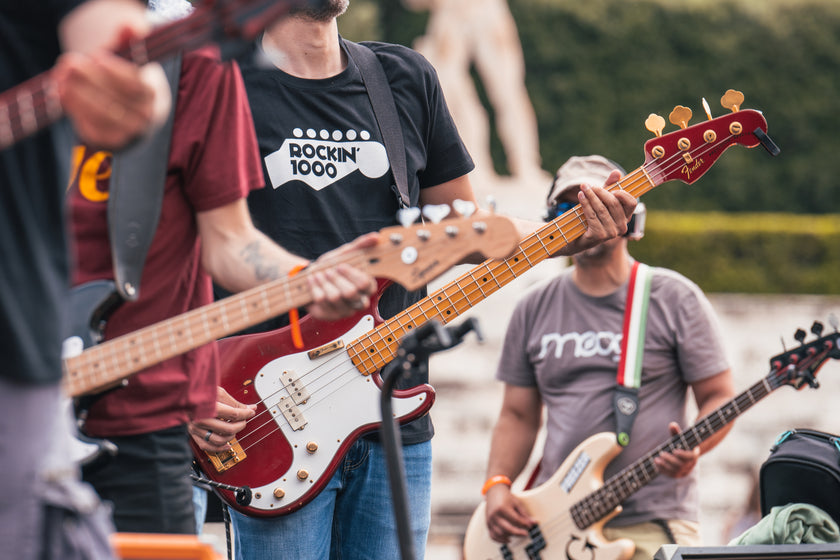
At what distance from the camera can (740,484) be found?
30.6ft

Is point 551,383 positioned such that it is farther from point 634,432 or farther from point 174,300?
point 174,300

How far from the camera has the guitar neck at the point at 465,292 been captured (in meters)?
3.13

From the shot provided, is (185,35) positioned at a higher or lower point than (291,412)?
higher

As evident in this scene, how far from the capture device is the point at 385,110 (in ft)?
10.9

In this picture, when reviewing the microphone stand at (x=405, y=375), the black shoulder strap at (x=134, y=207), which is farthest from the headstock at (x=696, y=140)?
the black shoulder strap at (x=134, y=207)

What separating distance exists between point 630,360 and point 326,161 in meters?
1.59

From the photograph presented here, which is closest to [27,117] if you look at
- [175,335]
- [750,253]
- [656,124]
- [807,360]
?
[175,335]

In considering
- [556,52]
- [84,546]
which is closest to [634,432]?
[84,546]

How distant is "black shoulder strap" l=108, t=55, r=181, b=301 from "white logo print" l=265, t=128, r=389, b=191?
2.91 feet

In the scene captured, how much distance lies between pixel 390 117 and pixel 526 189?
24.6 feet

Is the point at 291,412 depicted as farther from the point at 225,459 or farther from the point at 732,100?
the point at 732,100

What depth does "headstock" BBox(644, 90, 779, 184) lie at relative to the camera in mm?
3322

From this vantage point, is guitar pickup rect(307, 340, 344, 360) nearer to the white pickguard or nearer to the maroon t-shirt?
the white pickguard

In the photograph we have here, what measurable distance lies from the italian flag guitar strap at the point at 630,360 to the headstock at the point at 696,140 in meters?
0.96
